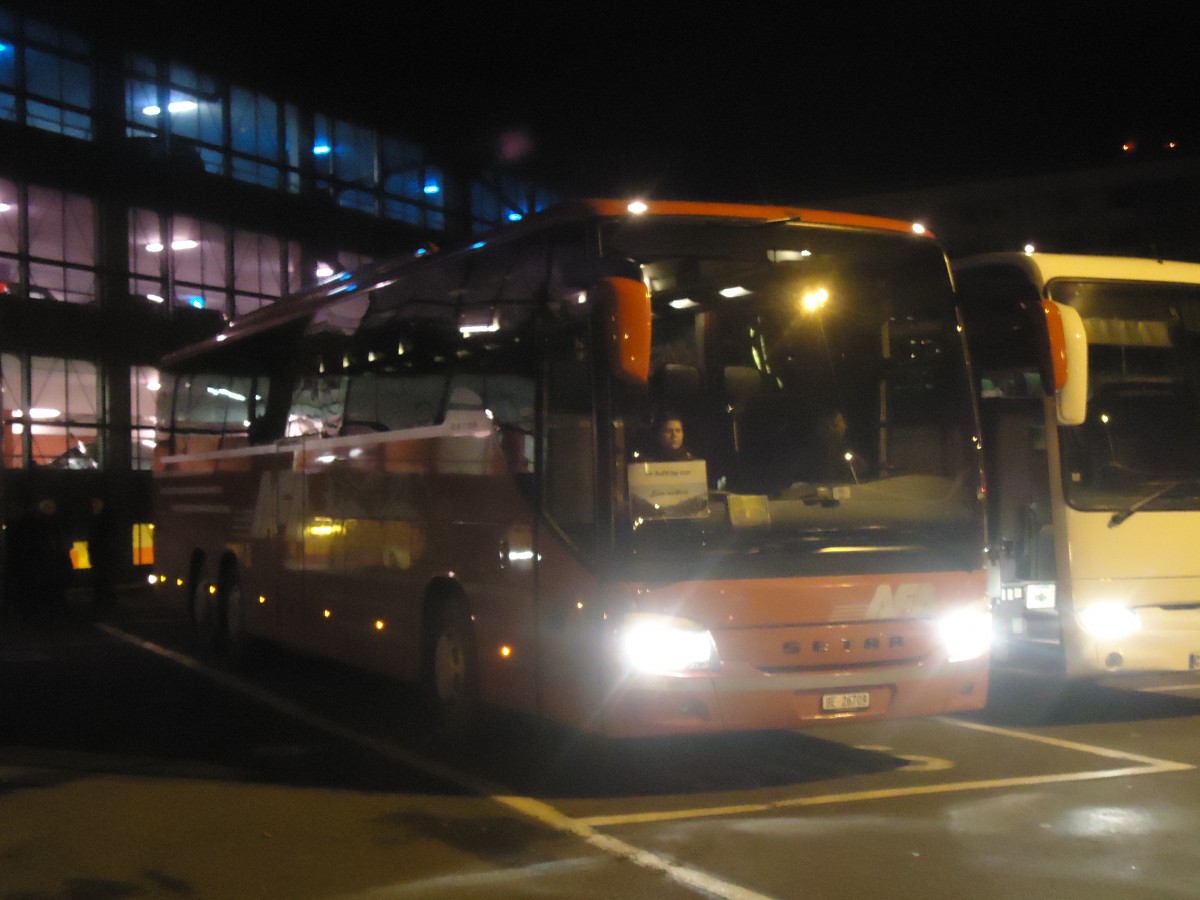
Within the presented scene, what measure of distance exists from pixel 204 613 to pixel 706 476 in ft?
33.4

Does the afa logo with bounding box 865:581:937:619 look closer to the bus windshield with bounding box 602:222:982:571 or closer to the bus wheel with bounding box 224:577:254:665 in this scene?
the bus windshield with bounding box 602:222:982:571

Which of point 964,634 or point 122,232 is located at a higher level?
point 122,232

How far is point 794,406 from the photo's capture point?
883 cm

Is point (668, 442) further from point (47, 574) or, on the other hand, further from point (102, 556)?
point (102, 556)

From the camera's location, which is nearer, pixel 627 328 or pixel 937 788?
pixel 627 328

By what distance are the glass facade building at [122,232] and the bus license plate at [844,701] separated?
2819 centimetres

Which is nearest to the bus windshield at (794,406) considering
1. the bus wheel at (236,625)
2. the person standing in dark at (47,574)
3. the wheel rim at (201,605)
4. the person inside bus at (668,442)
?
the person inside bus at (668,442)

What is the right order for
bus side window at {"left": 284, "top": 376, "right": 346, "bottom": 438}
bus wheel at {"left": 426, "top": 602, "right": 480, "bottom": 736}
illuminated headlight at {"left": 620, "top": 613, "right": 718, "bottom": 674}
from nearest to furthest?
illuminated headlight at {"left": 620, "top": 613, "right": 718, "bottom": 674} < bus wheel at {"left": 426, "top": 602, "right": 480, "bottom": 736} < bus side window at {"left": 284, "top": 376, "right": 346, "bottom": 438}

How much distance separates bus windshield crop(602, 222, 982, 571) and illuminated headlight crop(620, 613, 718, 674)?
14.7 inches

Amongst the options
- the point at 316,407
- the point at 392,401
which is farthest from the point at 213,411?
the point at 392,401

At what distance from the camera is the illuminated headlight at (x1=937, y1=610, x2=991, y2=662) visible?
358 inches

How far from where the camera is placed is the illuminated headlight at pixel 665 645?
847 centimetres

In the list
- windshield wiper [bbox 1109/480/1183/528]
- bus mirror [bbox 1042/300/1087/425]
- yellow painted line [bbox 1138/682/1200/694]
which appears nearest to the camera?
bus mirror [bbox 1042/300/1087/425]

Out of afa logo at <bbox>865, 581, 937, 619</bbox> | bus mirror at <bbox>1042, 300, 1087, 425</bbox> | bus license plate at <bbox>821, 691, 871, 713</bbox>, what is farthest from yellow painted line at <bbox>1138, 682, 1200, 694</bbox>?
bus license plate at <bbox>821, 691, 871, 713</bbox>
